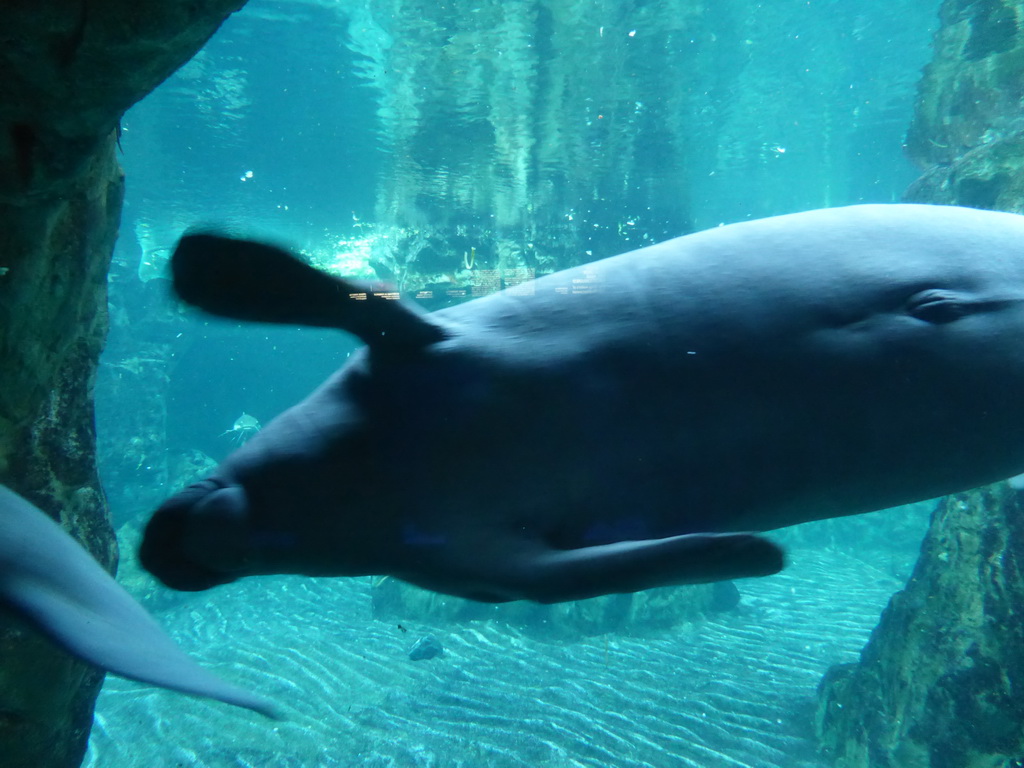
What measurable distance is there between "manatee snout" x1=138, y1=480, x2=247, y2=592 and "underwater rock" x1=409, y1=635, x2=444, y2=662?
790 cm

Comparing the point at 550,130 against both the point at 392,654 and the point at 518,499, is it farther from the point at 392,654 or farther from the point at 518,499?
the point at 518,499

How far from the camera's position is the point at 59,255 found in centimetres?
252

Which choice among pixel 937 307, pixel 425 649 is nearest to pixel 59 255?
pixel 937 307

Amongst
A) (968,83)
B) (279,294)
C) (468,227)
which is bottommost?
(468,227)

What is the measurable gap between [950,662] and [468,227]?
16.3 m

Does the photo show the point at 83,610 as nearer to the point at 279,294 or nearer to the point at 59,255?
the point at 279,294

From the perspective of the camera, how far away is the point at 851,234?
117cm

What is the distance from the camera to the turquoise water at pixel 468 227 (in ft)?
20.3

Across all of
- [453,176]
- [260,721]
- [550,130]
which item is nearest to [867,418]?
[260,721]

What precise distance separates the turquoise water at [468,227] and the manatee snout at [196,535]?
0.34 m

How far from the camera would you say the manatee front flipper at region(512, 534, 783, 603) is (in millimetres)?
824

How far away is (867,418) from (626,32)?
13.6 metres

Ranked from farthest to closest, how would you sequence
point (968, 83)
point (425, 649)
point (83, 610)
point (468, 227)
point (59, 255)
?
point (468, 227), point (968, 83), point (425, 649), point (59, 255), point (83, 610)

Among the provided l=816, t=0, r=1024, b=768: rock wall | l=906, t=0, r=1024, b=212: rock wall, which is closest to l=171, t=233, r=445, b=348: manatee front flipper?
l=816, t=0, r=1024, b=768: rock wall
